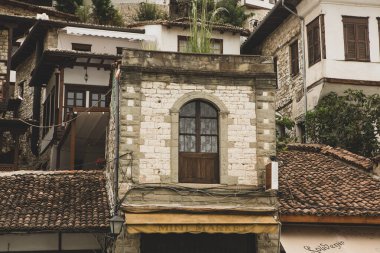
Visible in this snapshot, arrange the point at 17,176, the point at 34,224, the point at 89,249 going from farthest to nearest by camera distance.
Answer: the point at 17,176, the point at 89,249, the point at 34,224

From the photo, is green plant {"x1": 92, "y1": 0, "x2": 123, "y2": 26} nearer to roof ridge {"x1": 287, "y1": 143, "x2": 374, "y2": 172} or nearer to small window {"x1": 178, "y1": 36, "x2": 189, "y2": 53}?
small window {"x1": 178, "y1": 36, "x2": 189, "y2": 53}

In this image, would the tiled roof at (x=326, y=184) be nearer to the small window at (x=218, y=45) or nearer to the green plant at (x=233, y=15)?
the small window at (x=218, y=45)

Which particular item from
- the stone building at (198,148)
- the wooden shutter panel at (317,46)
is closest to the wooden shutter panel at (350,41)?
the wooden shutter panel at (317,46)

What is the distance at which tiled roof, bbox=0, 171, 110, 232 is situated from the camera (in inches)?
598

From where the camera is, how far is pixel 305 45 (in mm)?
24672

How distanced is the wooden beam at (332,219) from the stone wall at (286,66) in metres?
9.96

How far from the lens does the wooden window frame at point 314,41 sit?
23547mm

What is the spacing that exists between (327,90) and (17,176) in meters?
11.8

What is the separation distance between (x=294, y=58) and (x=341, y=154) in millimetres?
7550

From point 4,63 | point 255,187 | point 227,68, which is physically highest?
point 4,63

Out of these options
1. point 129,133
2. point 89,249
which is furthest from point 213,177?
point 89,249

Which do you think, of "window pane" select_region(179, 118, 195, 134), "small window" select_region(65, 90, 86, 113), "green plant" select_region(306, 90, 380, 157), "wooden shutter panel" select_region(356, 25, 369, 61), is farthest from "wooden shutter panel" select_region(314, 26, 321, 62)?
"small window" select_region(65, 90, 86, 113)

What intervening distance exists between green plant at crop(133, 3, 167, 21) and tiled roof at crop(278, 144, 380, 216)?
83.5ft

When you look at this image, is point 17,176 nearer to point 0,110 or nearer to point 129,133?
point 129,133
